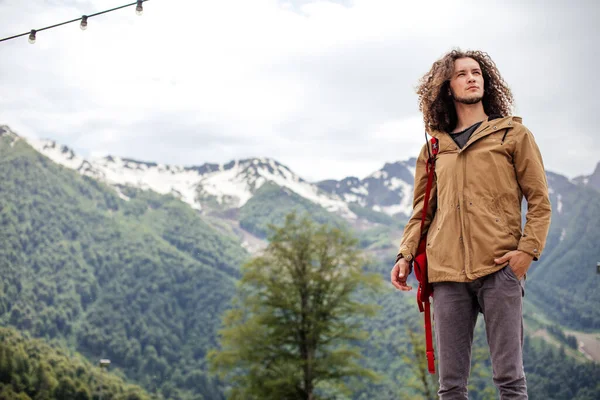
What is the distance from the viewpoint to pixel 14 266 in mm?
157875

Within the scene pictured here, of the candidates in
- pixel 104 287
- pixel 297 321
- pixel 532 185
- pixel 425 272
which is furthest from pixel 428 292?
pixel 104 287

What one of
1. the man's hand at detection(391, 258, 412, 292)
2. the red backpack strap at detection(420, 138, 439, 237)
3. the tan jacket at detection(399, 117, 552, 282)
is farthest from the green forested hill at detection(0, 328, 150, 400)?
the tan jacket at detection(399, 117, 552, 282)

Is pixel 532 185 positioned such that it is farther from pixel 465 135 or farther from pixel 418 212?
pixel 418 212

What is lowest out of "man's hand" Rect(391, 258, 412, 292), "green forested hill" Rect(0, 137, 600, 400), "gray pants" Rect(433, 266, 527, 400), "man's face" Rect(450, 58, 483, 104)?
"green forested hill" Rect(0, 137, 600, 400)

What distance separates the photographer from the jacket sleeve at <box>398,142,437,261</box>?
8.86ft

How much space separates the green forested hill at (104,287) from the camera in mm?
133250

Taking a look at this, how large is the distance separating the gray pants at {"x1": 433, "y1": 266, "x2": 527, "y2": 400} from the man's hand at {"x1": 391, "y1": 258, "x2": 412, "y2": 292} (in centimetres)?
15

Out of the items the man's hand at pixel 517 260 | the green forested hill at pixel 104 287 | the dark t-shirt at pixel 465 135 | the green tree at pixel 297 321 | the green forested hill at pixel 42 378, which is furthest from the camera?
the green forested hill at pixel 104 287

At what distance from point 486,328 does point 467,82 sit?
1.09 meters

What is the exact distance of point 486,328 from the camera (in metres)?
2.42

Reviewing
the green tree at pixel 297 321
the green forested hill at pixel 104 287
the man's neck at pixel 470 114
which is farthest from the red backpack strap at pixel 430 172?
the green forested hill at pixel 104 287

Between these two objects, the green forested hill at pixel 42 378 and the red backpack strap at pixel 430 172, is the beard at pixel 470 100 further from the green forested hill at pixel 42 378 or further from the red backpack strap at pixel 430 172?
the green forested hill at pixel 42 378

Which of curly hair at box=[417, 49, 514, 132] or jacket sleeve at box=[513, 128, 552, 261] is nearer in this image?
jacket sleeve at box=[513, 128, 552, 261]

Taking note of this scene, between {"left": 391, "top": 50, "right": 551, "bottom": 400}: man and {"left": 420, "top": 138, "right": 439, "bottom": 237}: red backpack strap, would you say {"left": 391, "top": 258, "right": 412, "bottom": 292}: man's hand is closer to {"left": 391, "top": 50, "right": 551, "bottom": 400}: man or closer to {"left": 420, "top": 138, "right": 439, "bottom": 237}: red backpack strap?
{"left": 391, "top": 50, "right": 551, "bottom": 400}: man
